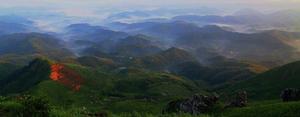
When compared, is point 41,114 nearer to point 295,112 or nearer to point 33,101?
point 33,101

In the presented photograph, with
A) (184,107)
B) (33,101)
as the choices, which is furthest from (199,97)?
(33,101)

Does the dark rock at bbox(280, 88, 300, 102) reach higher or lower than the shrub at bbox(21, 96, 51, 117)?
lower

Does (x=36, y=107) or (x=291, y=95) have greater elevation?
(x=36, y=107)

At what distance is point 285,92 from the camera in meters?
79.7

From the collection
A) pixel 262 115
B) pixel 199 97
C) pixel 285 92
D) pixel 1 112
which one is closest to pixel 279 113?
pixel 262 115

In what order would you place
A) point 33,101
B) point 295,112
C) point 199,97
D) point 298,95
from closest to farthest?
point 33,101 → point 295,112 → point 199,97 → point 298,95

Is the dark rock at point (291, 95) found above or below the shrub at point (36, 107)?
below

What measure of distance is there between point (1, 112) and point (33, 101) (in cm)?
274

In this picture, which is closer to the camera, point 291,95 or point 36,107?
point 36,107

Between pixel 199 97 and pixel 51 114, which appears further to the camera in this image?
pixel 199 97

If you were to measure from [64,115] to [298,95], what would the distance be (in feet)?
191

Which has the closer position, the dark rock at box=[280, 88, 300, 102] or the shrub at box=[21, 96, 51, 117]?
the shrub at box=[21, 96, 51, 117]

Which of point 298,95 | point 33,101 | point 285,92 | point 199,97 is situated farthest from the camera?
point 285,92

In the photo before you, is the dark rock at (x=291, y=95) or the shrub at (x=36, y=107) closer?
the shrub at (x=36, y=107)
